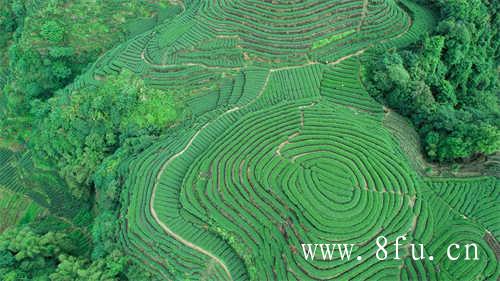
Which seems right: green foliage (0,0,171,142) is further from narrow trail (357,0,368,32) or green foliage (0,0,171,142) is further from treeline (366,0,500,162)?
treeline (366,0,500,162)

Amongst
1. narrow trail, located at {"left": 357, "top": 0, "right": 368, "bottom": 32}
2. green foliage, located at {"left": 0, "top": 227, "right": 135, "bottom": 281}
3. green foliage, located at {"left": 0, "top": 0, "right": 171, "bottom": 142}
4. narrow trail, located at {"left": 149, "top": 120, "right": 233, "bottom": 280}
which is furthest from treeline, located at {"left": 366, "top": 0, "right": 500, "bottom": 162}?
green foliage, located at {"left": 0, "top": 0, "right": 171, "bottom": 142}

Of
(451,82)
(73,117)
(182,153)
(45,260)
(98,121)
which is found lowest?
(45,260)

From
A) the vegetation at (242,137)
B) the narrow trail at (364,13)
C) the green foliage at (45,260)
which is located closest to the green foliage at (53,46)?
the vegetation at (242,137)

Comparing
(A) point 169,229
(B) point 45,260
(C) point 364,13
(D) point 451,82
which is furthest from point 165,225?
(D) point 451,82

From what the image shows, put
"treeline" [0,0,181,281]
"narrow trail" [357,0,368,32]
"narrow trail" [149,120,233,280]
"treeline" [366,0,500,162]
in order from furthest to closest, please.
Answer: "narrow trail" [357,0,368,32]
"treeline" [366,0,500,162]
"treeline" [0,0,181,281]
"narrow trail" [149,120,233,280]

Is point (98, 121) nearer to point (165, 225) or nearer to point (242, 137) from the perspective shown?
point (165, 225)

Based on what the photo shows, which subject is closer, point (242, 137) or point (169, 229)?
point (169, 229)

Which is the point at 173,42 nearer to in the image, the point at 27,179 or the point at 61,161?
the point at 61,161
